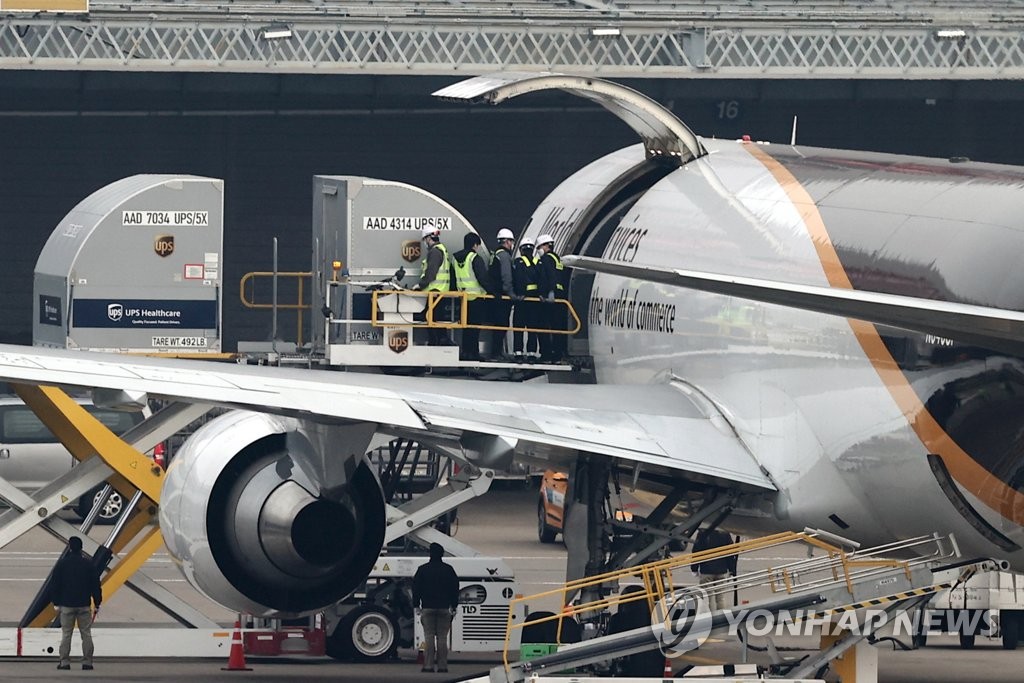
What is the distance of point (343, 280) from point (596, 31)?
1766 centimetres

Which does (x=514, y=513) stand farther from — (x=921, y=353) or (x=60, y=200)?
(x=921, y=353)

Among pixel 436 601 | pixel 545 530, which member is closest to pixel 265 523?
pixel 436 601

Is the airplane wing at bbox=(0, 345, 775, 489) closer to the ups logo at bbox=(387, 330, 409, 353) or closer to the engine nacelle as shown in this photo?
the engine nacelle

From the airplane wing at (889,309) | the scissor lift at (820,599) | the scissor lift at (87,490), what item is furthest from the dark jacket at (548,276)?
the airplane wing at (889,309)

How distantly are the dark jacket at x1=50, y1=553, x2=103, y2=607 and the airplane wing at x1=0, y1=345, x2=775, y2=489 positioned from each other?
4.10 meters

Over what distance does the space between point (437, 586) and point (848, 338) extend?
620cm

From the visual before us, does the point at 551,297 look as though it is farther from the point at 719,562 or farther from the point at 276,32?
the point at 276,32

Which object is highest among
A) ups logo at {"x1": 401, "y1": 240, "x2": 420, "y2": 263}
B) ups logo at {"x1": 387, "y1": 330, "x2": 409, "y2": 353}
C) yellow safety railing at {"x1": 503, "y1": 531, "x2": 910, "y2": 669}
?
ups logo at {"x1": 401, "y1": 240, "x2": 420, "y2": 263}

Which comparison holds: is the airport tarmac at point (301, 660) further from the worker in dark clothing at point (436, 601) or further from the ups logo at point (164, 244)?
the ups logo at point (164, 244)

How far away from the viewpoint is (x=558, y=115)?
169 ft

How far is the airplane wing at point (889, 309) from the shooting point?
53.7ft

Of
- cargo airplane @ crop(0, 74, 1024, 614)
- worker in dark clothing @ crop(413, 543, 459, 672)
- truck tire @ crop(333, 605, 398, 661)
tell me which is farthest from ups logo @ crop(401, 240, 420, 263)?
truck tire @ crop(333, 605, 398, 661)

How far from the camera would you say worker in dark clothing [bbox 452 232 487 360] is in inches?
1013

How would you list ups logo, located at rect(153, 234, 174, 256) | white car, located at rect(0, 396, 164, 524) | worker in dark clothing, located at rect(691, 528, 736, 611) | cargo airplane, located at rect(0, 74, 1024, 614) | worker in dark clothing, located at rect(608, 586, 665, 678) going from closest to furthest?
cargo airplane, located at rect(0, 74, 1024, 614) < worker in dark clothing, located at rect(608, 586, 665, 678) < ups logo, located at rect(153, 234, 174, 256) < worker in dark clothing, located at rect(691, 528, 736, 611) < white car, located at rect(0, 396, 164, 524)
